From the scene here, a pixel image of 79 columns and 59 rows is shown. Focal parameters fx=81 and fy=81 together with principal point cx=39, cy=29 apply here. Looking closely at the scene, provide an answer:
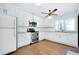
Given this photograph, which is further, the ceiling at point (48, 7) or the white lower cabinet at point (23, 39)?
the white lower cabinet at point (23, 39)

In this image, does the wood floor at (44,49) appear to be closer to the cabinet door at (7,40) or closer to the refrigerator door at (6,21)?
the cabinet door at (7,40)

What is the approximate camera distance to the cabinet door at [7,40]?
1.38 meters

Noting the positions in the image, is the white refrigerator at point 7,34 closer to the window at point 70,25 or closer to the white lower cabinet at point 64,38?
the white lower cabinet at point 64,38

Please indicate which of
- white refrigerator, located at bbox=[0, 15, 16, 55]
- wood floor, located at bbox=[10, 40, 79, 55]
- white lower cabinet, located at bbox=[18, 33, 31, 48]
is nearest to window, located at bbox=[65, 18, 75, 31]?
wood floor, located at bbox=[10, 40, 79, 55]

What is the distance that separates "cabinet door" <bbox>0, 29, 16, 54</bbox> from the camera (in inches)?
54.3

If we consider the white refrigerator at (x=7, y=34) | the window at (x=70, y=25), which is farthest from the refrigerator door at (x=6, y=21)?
the window at (x=70, y=25)

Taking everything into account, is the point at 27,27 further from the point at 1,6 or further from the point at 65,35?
the point at 65,35

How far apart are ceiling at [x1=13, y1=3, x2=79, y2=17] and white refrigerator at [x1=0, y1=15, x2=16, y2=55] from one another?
0.29 meters

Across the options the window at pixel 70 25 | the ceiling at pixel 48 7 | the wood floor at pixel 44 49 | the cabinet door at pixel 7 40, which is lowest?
the wood floor at pixel 44 49

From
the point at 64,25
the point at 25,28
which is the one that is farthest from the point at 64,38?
the point at 25,28

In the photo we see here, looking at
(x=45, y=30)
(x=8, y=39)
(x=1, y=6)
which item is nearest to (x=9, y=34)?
(x=8, y=39)

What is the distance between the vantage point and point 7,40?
143 centimetres

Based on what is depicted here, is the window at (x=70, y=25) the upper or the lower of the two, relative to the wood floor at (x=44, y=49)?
upper

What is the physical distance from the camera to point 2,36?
1390mm
